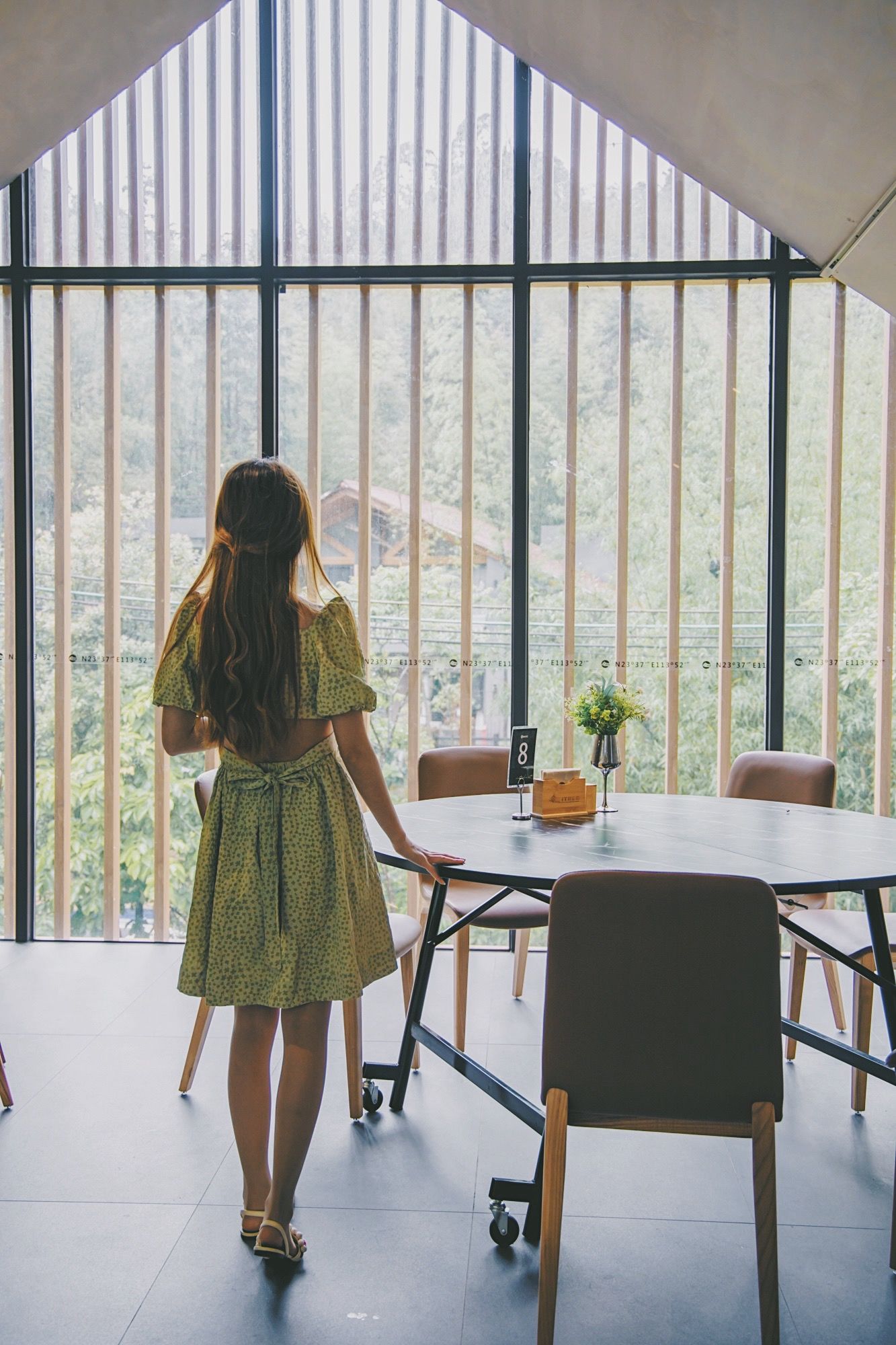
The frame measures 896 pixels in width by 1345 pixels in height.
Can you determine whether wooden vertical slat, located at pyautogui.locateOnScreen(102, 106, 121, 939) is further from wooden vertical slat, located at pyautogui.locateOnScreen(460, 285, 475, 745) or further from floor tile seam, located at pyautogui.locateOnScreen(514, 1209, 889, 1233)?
floor tile seam, located at pyautogui.locateOnScreen(514, 1209, 889, 1233)

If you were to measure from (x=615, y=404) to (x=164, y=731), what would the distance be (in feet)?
9.45

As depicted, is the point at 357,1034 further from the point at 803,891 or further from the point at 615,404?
the point at 615,404

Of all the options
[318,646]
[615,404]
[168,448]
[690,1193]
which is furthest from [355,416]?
[690,1193]

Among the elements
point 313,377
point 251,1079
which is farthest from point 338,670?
point 313,377

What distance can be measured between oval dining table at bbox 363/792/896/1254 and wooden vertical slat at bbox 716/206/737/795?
114 cm

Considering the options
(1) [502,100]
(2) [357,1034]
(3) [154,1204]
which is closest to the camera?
(3) [154,1204]

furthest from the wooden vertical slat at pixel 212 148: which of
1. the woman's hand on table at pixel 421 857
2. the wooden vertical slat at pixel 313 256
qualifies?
the woman's hand on table at pixel 421 857

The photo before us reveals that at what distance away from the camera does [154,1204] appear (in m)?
2.49

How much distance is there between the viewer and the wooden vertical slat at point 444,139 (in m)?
4.41

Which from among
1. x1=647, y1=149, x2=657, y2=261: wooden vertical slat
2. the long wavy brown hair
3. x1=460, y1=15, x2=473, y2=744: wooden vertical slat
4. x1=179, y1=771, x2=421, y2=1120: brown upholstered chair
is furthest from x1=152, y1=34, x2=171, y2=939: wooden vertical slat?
the long wavy brown hair

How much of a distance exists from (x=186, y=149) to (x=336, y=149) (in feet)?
2.15

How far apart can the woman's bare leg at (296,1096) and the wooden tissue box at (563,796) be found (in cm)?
107

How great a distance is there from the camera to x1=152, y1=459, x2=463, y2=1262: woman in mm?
2158

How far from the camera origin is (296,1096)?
2.20 m
